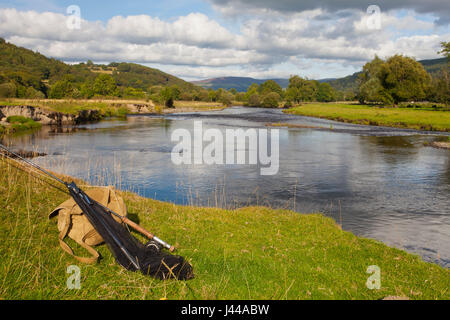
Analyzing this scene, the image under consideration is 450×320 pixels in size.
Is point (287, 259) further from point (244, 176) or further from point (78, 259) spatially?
point (244, 176)

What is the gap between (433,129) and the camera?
47844 millimetres

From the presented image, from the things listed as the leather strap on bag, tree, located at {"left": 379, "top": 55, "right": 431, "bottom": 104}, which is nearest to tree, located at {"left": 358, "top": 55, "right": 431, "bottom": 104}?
tree, located at {"left": 379, "top": 55, "right": 431, "bottom": 104}

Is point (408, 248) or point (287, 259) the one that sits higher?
point (287, 259)

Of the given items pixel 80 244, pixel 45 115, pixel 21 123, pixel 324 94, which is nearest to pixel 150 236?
pixel 80 244

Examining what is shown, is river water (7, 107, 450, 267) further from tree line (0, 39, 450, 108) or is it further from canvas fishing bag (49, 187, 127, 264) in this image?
tree line (0, 39, 450, 108)

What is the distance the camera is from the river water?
42.4 feet

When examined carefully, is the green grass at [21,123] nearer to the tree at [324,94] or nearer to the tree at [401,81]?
the tree at [401,81]

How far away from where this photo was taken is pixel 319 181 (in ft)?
64.7

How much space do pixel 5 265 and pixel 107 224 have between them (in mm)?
1638

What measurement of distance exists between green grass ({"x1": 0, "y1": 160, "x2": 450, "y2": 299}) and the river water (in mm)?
3472

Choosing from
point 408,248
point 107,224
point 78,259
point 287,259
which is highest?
point 107,224

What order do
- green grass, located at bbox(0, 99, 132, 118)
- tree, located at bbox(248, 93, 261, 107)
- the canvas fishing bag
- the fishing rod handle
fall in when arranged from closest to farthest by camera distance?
the canvas fishing bag → the fishing rod handle → green grass, located at bbox(0, 99, 132, 118) → tree, located at bbox(248, 93, 261, 107)

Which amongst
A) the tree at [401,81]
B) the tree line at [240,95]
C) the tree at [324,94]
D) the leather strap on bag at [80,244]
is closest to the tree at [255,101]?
the tree line at [240,95]

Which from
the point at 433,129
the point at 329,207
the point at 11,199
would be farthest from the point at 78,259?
the point at 433,129
